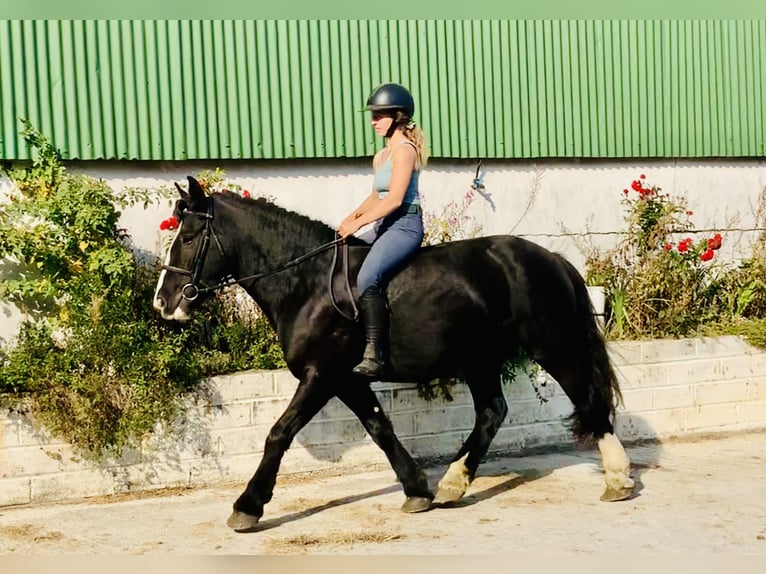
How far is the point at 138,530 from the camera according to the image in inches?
275

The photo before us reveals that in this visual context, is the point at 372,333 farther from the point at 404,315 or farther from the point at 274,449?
the point at 274,449

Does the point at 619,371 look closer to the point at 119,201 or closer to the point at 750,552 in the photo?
the point at 750,552

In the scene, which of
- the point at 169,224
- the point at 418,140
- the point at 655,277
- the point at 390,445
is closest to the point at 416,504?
the point at 390,445

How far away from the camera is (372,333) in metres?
7.07

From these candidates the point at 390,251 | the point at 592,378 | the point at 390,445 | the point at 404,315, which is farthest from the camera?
the point at 592,378

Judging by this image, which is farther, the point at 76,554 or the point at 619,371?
the point at 619,371

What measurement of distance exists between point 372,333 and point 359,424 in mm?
1872

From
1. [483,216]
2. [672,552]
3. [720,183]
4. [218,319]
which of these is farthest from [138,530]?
[720,183]

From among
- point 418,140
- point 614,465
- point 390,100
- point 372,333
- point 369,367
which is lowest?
point 614,465

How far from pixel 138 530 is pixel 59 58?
4.84 m

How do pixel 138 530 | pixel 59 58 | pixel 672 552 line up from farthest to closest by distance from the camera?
pixel 59 58 → pixel 138 530 → pixel 672 552

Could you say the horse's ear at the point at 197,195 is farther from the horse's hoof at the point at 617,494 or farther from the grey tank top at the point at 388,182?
the horse's hoof at the point at 617,494

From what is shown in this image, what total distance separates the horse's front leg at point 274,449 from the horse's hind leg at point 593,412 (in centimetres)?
174

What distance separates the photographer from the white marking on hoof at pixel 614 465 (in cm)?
760
